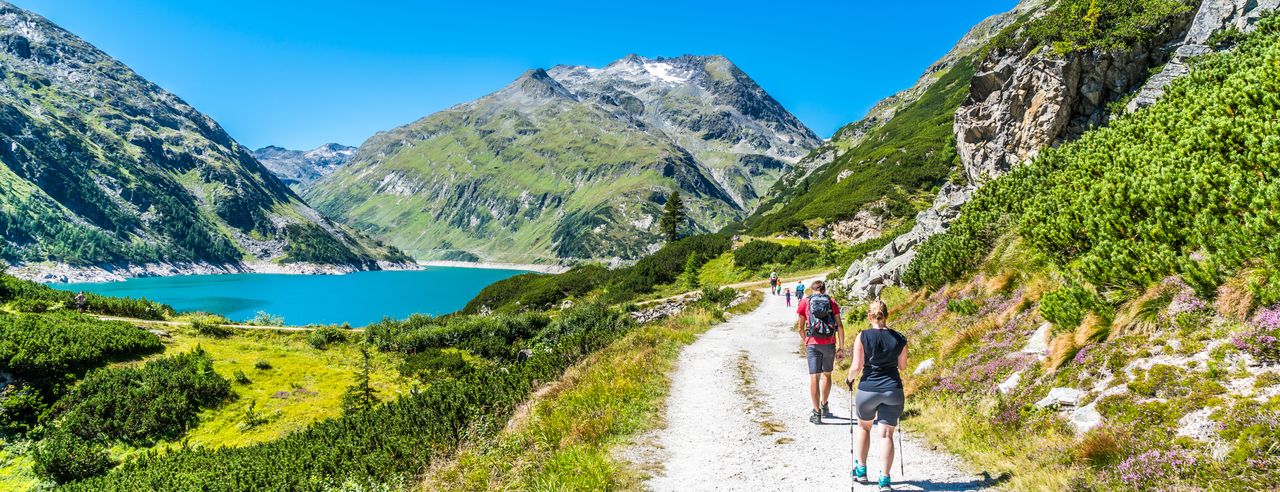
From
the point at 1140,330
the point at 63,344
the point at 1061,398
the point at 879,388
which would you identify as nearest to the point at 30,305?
the point at 63,344

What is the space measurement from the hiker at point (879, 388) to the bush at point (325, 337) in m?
31.9

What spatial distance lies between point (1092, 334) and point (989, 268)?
7195 mm

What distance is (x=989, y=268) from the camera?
1434cm

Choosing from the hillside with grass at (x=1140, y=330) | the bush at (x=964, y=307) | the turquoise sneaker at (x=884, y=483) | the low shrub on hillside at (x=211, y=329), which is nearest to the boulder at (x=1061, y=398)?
the hillside with grass at (x=1140, y=330)

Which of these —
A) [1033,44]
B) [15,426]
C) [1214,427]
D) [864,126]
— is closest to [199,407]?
[15,426]

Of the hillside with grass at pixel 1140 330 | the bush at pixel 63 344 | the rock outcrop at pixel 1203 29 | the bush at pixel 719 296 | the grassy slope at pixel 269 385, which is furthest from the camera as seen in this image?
the bush at pixel 719 296

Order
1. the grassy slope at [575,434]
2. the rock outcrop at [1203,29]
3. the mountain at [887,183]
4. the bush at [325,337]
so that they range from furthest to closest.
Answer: the mountain at [887,183] → the bush at [325,337] → the rock outcrop at [1203,29] → the grassy slope at [575,434]

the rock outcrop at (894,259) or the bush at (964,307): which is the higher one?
the rock outcrop at (894,259)

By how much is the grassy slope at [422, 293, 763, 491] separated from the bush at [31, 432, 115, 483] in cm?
1283

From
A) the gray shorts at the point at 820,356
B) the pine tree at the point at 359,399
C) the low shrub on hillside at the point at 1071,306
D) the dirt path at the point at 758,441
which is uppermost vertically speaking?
the low shrub on hillside at the point at 1071,306

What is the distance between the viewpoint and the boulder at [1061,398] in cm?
674

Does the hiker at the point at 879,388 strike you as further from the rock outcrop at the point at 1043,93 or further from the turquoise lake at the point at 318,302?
the turquoise lake at the point at 318,302

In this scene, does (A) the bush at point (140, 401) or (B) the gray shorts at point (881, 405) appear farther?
(A) the bush at point (140, 401)

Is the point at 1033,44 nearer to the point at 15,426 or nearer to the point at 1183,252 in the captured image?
the point at 1183,252
